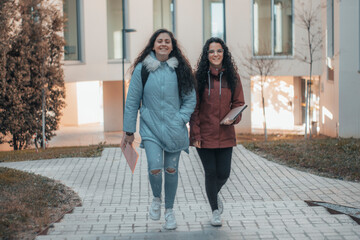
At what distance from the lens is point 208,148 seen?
566 centimetres

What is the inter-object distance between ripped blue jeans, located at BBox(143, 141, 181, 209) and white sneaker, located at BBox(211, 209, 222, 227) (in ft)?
1.37

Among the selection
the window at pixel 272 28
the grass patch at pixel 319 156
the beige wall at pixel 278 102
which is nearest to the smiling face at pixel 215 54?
the grass patch at pixel 319 156

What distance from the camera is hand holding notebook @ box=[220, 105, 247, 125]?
18.2ft

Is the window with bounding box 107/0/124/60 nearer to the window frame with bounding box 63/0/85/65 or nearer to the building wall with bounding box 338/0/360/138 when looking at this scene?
the window frame with bounding box 63/0/85/65

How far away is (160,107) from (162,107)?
19 millimetres

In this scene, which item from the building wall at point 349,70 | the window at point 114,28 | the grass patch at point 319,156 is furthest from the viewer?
the window at point 114,28

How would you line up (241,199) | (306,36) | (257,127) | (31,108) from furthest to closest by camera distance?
1. (257,127)
2. (306,36)
3. (31,108)
4. (241,199)

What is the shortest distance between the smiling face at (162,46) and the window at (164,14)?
18.4 metres

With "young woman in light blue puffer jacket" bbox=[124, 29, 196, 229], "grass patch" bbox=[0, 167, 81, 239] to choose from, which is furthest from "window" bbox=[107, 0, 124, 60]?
"young woman in light blue puffer jacket" bbox=[124, 29, 196, 229]

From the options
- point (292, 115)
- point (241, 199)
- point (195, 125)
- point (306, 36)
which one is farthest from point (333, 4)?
point (195, 125)

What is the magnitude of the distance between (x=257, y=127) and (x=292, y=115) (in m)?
1.78

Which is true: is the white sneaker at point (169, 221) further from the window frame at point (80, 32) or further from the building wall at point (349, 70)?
the window frame at point (80, 32)

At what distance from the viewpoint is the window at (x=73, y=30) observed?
75.7ft

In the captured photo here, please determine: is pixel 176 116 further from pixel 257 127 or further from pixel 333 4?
pixel 257 127
